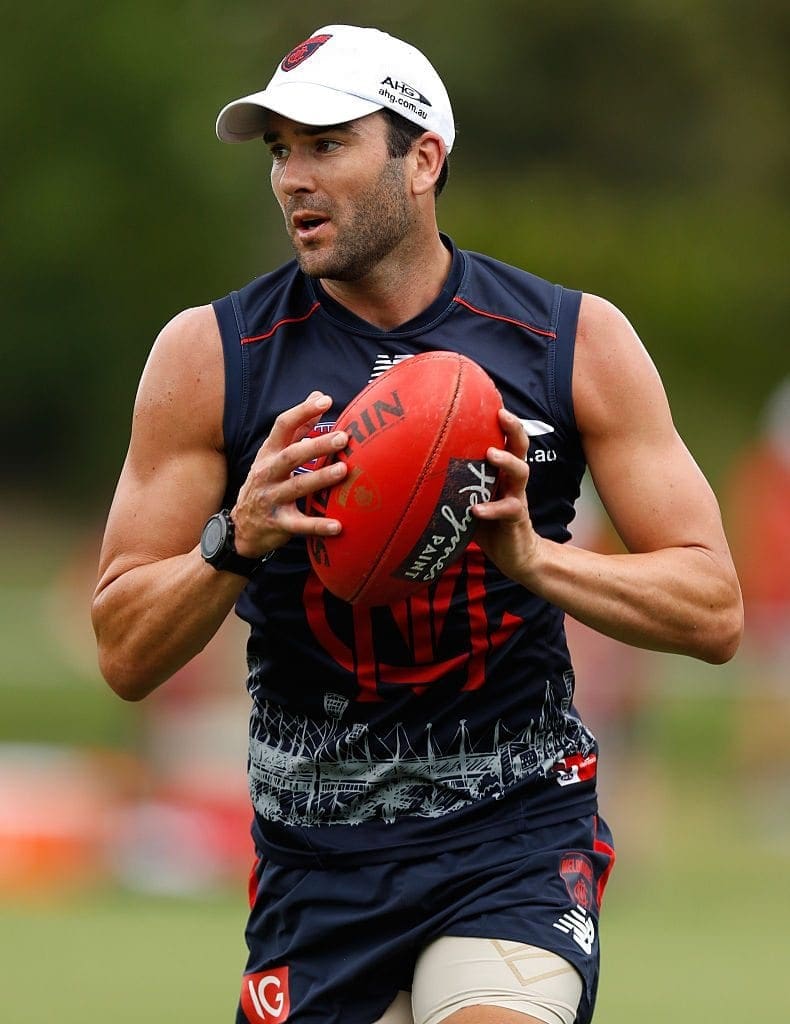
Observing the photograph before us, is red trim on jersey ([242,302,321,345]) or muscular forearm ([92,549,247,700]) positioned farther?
red trim on jersey ([242,302,321,345])

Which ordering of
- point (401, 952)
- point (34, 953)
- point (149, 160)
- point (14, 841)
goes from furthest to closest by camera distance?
point (149, 160) < point (14, 841) < point (34, 953) < point (401, 952)

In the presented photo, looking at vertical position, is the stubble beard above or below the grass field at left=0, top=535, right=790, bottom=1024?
above

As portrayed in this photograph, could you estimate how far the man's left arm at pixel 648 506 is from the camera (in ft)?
14.2

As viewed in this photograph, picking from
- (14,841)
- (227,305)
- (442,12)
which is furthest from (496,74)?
(227,305)

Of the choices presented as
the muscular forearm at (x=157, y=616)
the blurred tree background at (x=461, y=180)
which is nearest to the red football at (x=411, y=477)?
the muscular forearm at (x=157, y=616)

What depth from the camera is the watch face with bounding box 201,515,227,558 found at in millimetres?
4098

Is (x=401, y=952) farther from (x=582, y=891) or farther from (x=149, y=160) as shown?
(x=149, y=160)

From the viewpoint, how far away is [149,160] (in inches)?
961

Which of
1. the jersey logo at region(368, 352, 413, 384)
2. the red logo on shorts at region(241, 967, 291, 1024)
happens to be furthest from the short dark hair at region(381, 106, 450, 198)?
the red logo on shorts at region(241, 967, 291, 1024)

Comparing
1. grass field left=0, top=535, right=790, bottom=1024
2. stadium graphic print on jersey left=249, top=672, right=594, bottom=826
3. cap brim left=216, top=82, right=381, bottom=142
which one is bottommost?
grass field left=0, top=535, right=790, bottom=1024

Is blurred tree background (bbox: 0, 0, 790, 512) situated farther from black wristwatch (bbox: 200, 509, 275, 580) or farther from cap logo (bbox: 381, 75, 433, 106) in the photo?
black wristwatch (bbox: 200, 509, 275, 580)

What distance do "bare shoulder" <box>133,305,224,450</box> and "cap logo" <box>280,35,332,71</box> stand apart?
2.00 ft

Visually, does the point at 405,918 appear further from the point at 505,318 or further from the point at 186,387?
the point at 505,318

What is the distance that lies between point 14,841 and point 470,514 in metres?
9.02
